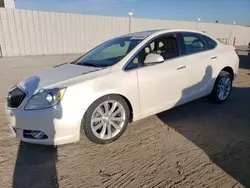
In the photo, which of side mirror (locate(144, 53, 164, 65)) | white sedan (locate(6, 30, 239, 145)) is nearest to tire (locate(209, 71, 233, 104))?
white sedan (locate(6, 30, 239, 145))

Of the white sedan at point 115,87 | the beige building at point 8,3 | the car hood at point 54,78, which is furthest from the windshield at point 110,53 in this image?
the beige building at point 8,3

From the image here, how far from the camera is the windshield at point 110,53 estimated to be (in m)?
3.38

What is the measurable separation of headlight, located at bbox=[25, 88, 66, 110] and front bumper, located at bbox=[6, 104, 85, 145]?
5 centimetres

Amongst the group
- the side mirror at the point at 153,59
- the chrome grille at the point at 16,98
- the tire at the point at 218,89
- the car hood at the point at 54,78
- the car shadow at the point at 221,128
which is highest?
the side mirror at the point at 153,59

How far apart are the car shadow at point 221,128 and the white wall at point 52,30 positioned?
11.7 m

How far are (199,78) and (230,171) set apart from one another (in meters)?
2.01

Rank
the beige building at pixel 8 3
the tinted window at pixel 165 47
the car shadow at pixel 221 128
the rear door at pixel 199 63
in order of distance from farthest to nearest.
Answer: the beige building at pixel 8 3 → the rear door at pixel 199 63 → the tinted window at pixel 165 47 → the car shadow at pixel 221 128

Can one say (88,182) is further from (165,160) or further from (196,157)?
(196,157)

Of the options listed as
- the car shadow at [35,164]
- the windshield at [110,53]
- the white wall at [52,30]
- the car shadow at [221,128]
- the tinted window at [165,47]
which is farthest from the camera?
the white wall at [52,30]

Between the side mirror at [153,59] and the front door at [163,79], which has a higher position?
the side mirror at [153,59]

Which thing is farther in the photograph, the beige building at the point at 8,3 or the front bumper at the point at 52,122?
the beige building at the point at 8,3

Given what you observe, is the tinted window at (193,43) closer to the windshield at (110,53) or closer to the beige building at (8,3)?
the windshield at (110,53)

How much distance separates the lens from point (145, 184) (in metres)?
2.25

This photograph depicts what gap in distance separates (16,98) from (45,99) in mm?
543
